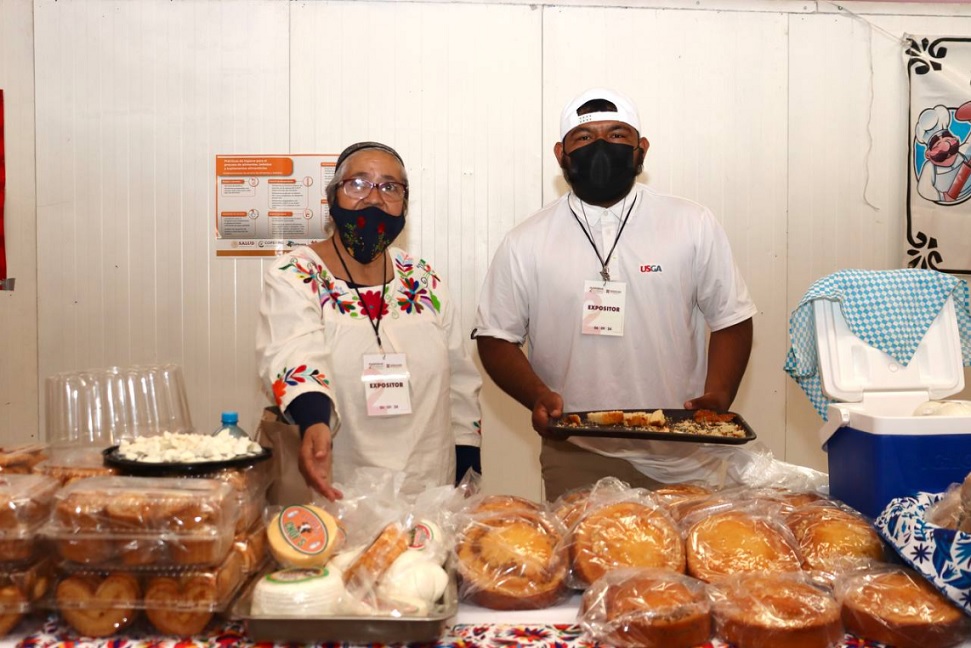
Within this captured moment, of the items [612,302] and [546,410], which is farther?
[612,302]

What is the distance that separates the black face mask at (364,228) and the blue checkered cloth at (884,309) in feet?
3.74

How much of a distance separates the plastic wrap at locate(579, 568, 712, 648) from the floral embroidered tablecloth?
1.0 inches

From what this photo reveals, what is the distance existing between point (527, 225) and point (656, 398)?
0.73 metres

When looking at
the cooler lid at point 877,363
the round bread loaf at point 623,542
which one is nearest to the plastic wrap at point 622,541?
the round bread loaf at point 623,542

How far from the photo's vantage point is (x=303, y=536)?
51.2 inches

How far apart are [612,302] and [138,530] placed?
1.74 meters

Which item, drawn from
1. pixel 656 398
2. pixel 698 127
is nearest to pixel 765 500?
pixel 656 398

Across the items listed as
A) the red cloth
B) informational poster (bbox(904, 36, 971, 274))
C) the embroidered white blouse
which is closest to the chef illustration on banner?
informational poster (bbox(904, 36, 971, 274))

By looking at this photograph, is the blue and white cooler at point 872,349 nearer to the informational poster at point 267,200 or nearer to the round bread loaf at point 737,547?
the round bread loaf at point 737,547

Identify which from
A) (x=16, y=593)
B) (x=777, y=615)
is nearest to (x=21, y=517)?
(x=16, y=593)

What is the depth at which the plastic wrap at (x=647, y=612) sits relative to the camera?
1.19 m

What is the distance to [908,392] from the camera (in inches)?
69.8

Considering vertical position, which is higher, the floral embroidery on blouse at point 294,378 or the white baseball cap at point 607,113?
the white baseball cap at point 607,113

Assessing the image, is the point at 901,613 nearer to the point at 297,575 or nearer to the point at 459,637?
the point at 459,637
